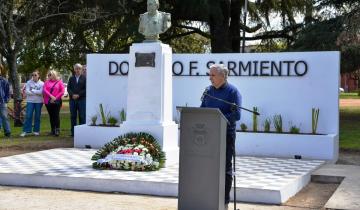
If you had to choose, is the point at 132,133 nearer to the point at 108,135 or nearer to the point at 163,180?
the point at 163,180

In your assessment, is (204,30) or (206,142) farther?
(204,30)

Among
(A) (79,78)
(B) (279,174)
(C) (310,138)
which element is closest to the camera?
(B) (279,174)

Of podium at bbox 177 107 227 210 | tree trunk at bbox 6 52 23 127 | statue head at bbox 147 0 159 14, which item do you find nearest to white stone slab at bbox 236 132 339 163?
statue head at bbox 147 0 159 14

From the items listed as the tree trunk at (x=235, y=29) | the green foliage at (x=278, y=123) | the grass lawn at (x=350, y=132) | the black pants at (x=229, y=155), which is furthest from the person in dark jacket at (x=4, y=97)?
the tree trunk at (x=235, y=29)

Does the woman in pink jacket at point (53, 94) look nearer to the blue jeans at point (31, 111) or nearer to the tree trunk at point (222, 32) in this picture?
the blue jeans at point (31, 111)

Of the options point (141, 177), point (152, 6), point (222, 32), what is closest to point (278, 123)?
point (152, 6)

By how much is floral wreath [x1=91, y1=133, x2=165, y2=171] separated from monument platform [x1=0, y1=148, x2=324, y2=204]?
0.19 metres

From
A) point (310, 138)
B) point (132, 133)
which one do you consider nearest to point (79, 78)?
point (132, 133)

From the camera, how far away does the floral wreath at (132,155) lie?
32.9 feet

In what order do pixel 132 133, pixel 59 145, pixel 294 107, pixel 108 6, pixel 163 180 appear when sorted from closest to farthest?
1. pixel 163 180
2. pixel 132 133
3. pixel 294 107
4. pixel 59 145
5. pixel 108 6

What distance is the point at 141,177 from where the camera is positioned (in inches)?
366

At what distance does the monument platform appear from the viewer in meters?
8.47

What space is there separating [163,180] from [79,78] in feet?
23.4

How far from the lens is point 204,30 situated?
25.3 meters
